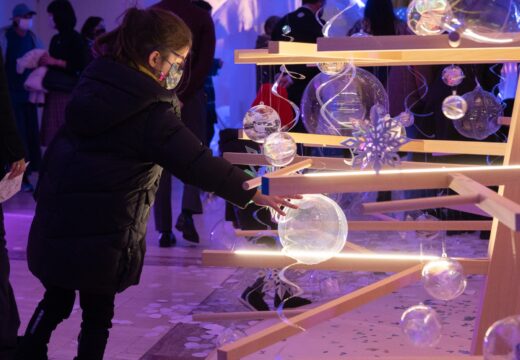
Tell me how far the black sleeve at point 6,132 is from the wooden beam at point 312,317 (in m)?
1.42

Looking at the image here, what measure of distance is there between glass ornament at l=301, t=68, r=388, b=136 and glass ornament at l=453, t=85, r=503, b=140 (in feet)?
1.77

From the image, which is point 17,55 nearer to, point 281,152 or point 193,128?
point 193,128

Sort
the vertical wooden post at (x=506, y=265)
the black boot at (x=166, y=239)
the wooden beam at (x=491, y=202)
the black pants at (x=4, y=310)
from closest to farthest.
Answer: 1. the wooden beam at (x=491, y=202)
2. the vertical wooden post at (x=506, y=265)
3. the black pants at (x=4, y=310)
4. the black boot at (x=166, y=239)

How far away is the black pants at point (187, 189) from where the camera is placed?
494 cm

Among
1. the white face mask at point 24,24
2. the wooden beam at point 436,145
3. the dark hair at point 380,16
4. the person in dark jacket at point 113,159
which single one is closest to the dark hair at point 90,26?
the white face mask at point 24,24

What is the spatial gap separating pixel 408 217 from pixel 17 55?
5.17 metres

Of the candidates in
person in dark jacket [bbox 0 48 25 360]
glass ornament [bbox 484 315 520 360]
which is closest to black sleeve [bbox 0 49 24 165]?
person in dark jacket [bbox 0 48 25 360]

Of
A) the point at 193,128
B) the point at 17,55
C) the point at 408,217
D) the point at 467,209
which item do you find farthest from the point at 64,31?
the point at 467,209

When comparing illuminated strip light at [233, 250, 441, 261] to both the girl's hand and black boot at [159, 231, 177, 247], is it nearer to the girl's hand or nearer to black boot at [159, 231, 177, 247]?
the girl's hand

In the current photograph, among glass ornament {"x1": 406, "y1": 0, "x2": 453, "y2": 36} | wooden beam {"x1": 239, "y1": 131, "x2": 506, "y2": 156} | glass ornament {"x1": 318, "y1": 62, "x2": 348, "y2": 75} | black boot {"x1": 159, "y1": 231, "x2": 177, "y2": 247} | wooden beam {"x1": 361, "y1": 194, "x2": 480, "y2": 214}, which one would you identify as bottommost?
black boot {"x1": 159, "y1": 231, "x2": 177, "y2": 247}

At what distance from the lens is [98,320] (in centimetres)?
257

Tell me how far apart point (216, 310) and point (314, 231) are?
1.84m

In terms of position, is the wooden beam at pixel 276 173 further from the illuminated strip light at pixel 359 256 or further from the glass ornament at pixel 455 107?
the glass ornament at pixel 455 107

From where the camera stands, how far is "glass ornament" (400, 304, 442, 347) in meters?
1.81
